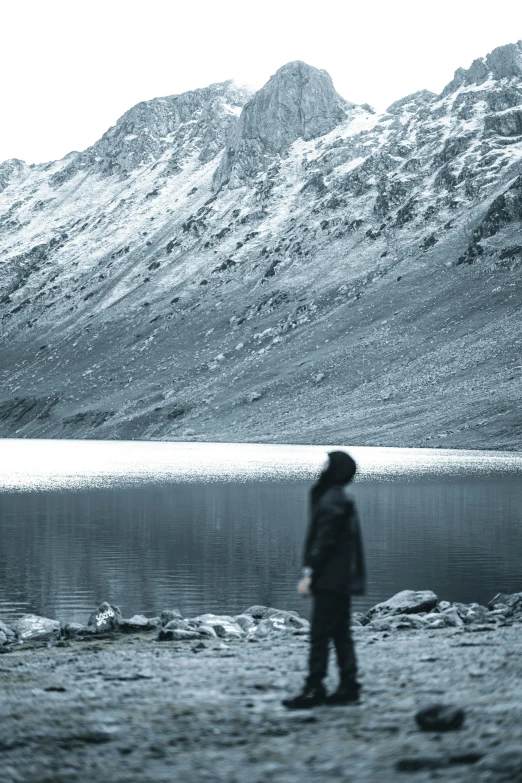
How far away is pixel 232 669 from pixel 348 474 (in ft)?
14.8

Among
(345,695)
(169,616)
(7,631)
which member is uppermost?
(345,695)

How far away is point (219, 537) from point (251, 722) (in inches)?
1528

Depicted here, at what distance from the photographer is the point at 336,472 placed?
1264 centimetres

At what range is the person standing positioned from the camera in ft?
40.5

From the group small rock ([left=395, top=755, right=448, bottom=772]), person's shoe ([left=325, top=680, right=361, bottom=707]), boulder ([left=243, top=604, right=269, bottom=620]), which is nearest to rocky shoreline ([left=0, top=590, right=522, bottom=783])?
small rock ([left=395, top=755, right=448, bottom=772])

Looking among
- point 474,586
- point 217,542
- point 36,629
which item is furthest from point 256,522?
point 36,629

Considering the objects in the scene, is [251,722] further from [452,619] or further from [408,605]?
[408,605]

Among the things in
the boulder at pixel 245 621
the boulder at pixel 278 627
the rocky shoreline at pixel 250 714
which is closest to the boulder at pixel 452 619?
the rocky shoreline at pixel 250 714

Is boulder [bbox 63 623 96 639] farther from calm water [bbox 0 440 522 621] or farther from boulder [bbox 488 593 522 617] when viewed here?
boulder [bbox 488 593 522 617]

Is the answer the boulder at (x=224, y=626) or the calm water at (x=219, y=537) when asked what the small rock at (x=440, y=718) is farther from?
the calm water at (x=219, y=537)

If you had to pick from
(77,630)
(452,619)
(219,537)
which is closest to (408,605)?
(452,619)

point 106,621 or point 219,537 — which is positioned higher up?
point 106,621

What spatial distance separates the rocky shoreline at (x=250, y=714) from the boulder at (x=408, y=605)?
643 centimetres

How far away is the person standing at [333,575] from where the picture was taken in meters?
12.4
